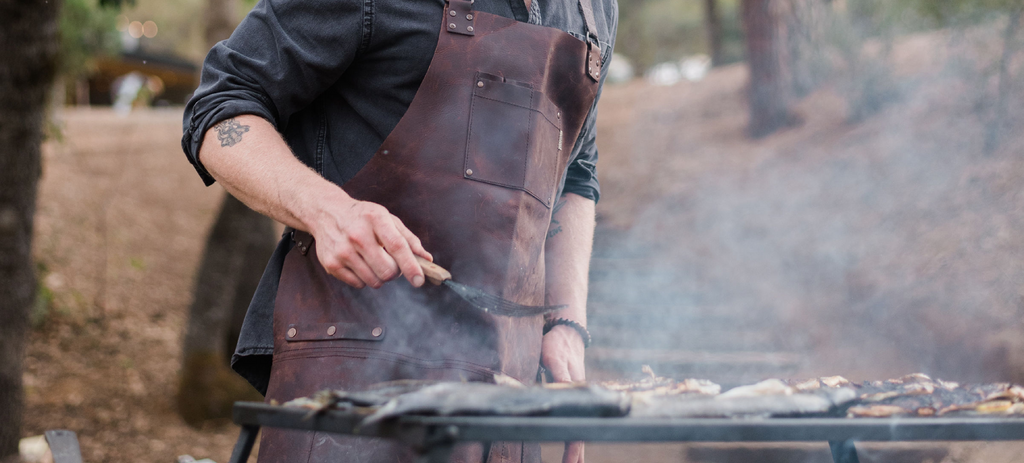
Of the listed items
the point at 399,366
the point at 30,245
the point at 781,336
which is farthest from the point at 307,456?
the point at 781,336

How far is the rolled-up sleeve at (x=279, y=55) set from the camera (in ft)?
5.07

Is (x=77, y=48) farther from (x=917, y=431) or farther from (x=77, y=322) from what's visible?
(x=917, y=431)

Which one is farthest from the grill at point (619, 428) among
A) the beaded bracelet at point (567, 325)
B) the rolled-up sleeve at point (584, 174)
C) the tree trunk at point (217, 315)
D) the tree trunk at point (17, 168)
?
the tree trunk at point (217, 315)

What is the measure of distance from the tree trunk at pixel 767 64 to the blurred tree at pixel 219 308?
286 inches

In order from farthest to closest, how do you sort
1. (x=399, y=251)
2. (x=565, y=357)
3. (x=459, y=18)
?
(x=565, y=357) → (x=459, y=18) → (x=399, y=251)

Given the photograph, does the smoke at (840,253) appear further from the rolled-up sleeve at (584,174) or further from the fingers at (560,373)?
the fingers at (560,373)

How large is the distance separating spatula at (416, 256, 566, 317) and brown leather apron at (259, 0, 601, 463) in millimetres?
35

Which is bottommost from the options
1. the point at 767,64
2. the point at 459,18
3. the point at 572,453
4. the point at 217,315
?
the point at 572,453

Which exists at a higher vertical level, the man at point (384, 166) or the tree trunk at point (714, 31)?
the tree trunk at point (714, 31)

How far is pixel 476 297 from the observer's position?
147 cm

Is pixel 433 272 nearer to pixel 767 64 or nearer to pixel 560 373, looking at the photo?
pixel 560 373

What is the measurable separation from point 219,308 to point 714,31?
13202 millimetres

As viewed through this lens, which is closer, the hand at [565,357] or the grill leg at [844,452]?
the grill leg at [844,452]

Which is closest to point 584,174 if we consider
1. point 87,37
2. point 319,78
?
point 319,78
